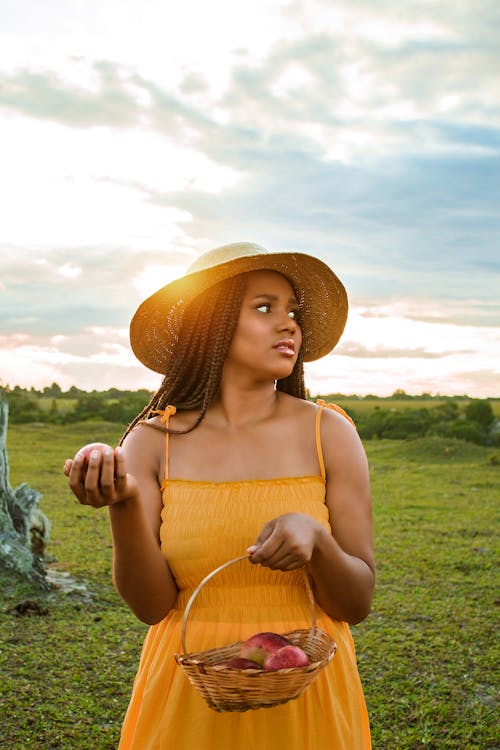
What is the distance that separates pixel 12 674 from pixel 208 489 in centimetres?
362

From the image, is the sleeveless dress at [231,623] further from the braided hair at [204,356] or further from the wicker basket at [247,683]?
the braided hair at [204,356]

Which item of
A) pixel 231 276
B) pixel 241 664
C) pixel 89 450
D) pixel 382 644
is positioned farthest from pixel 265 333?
pixel 382 644

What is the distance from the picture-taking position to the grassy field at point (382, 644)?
15.7ft

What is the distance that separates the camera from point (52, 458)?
18.2 m

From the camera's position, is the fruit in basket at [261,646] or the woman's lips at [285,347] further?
the woman's lips at [285,347]

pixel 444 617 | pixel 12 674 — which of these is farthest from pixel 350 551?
pixel 444 617

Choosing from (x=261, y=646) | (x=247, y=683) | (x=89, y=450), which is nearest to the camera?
(x=247, y=683)

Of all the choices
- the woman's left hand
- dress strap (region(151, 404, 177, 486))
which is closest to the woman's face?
dress strap (region(151, 404, 177, 486))

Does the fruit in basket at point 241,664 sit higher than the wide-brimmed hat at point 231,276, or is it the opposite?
the wide-brimmed hat at point 231,276

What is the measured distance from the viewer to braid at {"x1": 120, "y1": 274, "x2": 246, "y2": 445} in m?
2.80

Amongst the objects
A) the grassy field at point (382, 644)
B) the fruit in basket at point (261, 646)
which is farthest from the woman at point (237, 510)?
the grassy field at point (382, 644)

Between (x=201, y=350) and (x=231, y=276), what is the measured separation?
297mm

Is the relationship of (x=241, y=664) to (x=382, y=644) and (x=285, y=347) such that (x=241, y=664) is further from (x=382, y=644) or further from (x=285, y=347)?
(x=382, y=644)

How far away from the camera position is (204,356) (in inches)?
116
